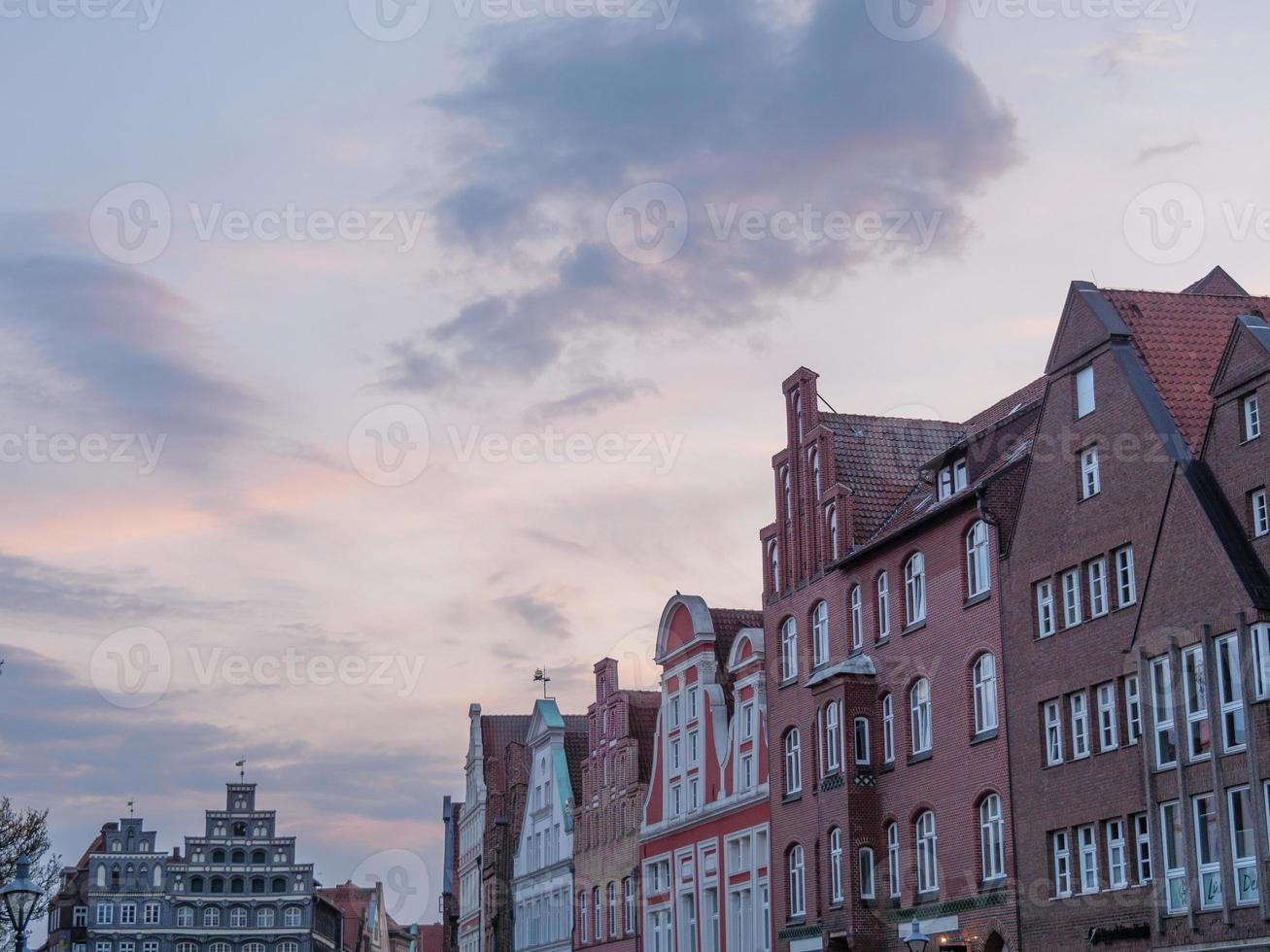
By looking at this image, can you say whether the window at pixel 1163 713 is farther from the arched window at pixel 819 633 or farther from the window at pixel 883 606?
the arched window at pixel 819 633

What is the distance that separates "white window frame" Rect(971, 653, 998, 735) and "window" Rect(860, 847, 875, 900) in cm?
600

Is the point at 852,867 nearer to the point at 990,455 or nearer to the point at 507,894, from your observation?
the point at 990,455

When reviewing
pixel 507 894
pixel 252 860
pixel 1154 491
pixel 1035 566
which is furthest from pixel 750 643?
pixel 252 860

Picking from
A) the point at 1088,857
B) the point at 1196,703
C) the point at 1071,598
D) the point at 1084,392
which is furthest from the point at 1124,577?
the point at 1088,857

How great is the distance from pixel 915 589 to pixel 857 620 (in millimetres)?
3706

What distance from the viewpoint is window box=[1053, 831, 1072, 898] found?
127 feet

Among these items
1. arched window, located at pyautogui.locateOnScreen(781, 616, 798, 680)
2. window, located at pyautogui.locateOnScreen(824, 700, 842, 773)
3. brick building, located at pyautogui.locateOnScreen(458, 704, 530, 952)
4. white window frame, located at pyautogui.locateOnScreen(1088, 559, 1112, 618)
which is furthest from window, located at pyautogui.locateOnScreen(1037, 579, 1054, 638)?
brick building, located at pyautogui.locateOnScreen(458, 704, 530, 952)

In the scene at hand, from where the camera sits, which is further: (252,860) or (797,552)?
(252,860)

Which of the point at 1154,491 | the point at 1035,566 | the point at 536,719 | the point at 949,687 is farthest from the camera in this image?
the point at 536,719

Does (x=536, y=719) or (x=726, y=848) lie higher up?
(x=536, y=719)

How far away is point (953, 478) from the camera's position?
47.0m

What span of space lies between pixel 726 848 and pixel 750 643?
6.81m

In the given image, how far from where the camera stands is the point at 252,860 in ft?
492

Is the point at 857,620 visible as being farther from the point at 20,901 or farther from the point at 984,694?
the point at 20,901
